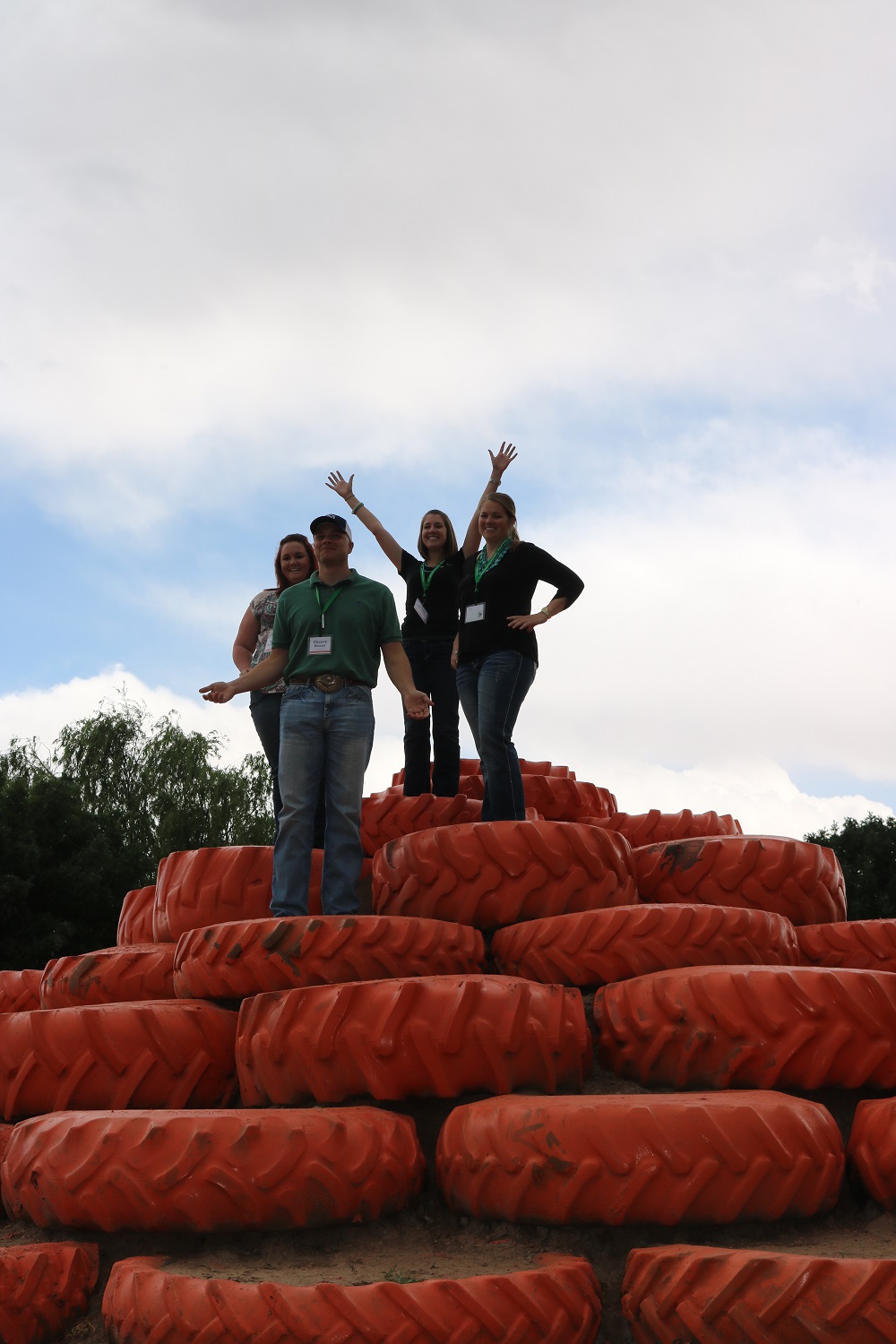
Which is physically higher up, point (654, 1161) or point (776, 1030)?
point (776, 1030)

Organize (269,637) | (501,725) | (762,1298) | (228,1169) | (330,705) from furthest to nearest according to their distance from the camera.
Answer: (269,637) → (501,725) → (330,705) → (228,1169) → (762,1298)

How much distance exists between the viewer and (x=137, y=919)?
6.64 meters

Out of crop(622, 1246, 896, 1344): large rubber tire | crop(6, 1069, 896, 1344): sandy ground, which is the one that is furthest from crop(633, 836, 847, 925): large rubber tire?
crop(622, 1246, 896, 1344): large rubber tire

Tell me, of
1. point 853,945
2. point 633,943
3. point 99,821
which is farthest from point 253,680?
point 99,821

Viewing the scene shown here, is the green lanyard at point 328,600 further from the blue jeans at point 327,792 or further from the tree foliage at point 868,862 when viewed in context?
the tree foliage at point 868,862

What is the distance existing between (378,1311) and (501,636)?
3.42 meters

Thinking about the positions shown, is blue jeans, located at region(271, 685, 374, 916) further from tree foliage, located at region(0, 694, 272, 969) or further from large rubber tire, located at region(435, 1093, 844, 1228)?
tree foliage, located at region(0, 694, 272, 969)

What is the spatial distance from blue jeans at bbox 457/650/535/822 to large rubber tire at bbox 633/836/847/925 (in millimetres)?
710

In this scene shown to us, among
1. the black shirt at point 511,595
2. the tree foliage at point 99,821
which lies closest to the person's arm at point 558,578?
the black shirt at point 511,595

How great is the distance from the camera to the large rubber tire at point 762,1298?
9.14 feet

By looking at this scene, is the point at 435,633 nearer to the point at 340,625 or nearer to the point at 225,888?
the point at 340,625

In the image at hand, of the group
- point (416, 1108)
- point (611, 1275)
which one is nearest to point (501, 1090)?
point (416, 1108)

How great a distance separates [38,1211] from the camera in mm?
3777

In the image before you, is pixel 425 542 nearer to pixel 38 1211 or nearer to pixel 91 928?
pixel 38 1211
